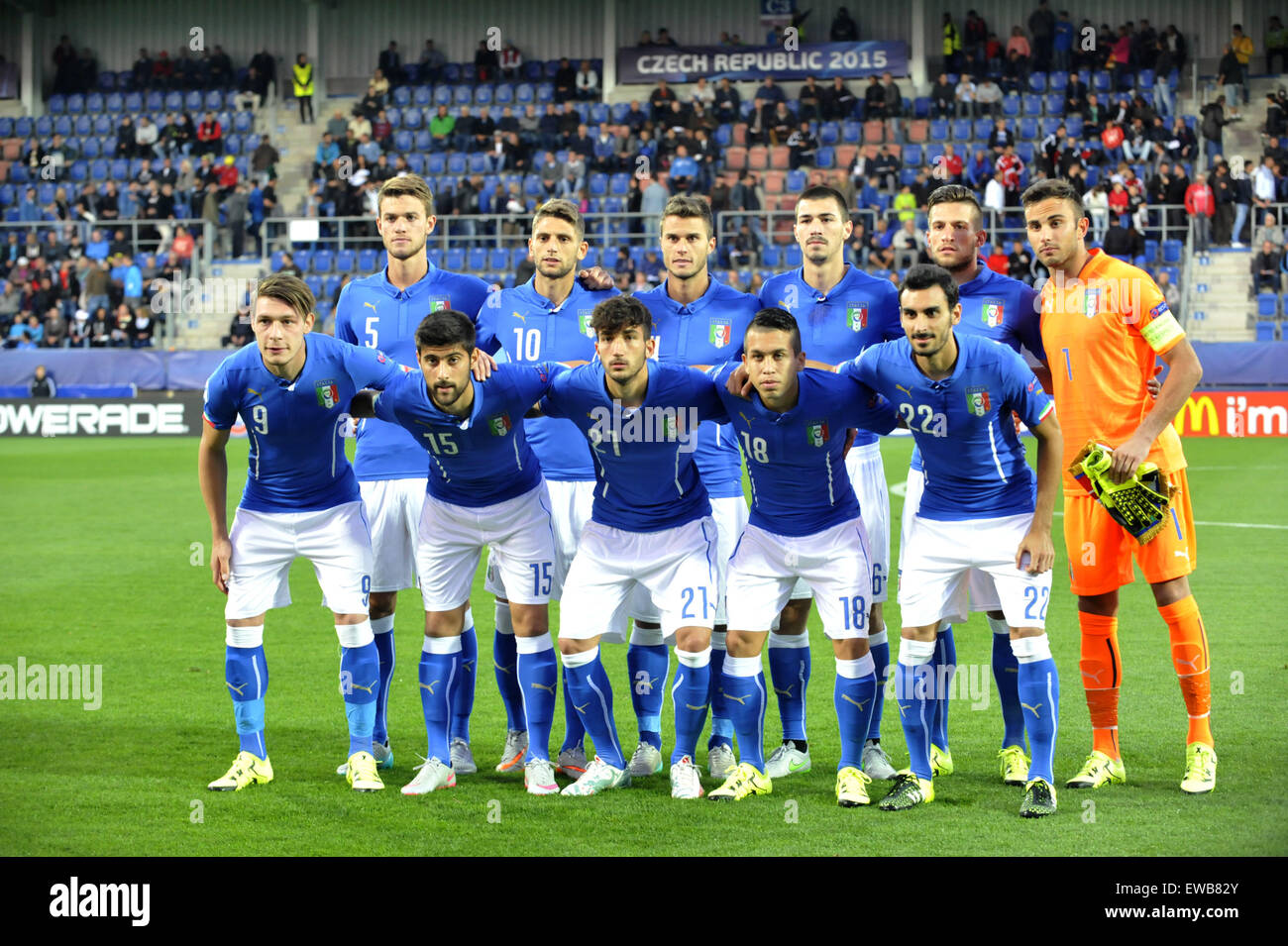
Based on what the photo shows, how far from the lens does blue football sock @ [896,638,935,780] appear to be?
568cm

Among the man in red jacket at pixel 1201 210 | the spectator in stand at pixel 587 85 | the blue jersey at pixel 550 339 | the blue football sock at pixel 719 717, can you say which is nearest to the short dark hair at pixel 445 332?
the blue jersey at pixel 550 339

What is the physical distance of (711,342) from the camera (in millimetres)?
6539

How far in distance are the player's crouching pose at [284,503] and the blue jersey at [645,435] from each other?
34.5 inches

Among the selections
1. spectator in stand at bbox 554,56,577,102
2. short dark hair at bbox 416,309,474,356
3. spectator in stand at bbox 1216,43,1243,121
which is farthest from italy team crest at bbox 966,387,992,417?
spectator in stand at bbox 554,56,577,102

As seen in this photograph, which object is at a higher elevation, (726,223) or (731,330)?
(726,223)

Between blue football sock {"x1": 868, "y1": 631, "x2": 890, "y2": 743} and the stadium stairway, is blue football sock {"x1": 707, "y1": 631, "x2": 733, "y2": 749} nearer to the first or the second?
blue football sock {"x1": 868, "y1": 631, "x2": 890, "y2": 743}

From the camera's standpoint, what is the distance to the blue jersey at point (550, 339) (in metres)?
6.68

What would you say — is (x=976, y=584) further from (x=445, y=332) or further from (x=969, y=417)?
(x=445, y=332)

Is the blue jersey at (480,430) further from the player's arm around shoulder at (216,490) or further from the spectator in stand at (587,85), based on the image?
the spectator in stand at (587,85)

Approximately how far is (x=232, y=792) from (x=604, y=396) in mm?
2214

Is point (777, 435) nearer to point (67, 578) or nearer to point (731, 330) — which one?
point (731, 330)

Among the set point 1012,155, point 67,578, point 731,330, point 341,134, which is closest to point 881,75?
point 1012,155

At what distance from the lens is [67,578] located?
11938 mm

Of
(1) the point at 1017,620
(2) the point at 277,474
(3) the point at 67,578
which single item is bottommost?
(3) the point at 67,578
